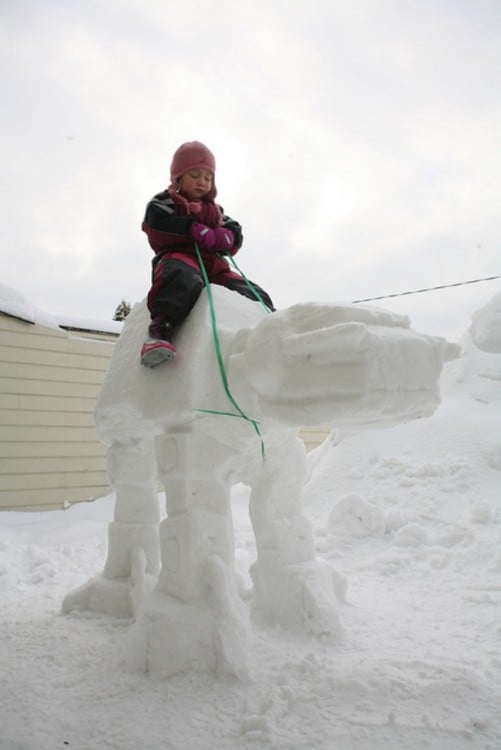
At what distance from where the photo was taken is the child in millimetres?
1497

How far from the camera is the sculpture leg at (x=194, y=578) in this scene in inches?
51.4

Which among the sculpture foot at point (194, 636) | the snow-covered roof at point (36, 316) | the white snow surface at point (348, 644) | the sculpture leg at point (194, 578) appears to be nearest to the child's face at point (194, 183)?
the sculpture leg at point (194, 578)

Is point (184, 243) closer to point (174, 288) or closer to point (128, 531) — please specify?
point (174, 288)

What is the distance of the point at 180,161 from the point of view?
5.55 ft

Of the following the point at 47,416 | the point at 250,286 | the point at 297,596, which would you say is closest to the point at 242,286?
the point at 250,286

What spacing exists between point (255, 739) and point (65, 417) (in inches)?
130

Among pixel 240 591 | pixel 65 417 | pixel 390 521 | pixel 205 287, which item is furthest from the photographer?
pixel 65 417

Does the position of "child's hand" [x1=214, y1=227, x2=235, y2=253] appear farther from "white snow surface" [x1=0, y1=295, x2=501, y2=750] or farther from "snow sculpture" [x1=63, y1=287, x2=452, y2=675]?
"white snow surface" [x1=0, y1=295, x2=501, y2=750]

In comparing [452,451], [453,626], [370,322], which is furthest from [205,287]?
[452,451]

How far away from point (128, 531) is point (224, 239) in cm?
100

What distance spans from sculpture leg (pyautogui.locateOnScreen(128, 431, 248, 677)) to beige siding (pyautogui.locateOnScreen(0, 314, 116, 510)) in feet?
8.78

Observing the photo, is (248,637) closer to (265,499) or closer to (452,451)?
(265,499)

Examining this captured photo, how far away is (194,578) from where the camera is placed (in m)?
1.39

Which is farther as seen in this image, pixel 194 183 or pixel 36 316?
pixel 36 316
